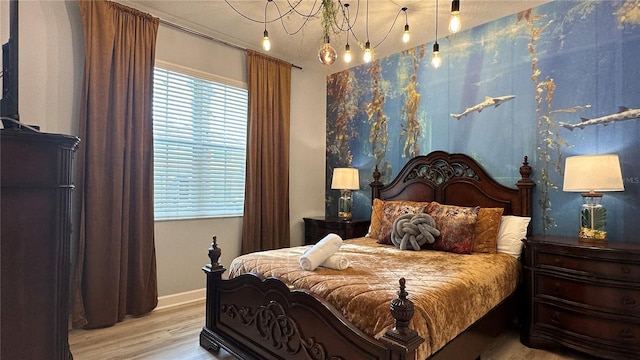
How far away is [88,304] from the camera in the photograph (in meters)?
2.76

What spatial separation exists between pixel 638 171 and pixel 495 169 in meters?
1.02

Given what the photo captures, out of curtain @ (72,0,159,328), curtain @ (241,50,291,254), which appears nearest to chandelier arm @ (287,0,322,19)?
curtain @ (241,50,291,254)

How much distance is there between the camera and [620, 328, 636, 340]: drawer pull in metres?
2.19

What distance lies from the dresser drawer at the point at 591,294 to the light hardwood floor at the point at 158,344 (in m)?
0.45

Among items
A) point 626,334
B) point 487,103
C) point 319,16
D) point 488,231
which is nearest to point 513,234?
point 488,231

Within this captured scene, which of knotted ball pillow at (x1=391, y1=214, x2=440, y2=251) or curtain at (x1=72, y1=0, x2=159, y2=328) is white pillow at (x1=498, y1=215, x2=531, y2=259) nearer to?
knotted ball pillow at (x1=391, y1=214, x2=440, y2=251)

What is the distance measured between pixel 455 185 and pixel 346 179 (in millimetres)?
1256

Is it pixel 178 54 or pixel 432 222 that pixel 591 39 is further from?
pixel 178 54

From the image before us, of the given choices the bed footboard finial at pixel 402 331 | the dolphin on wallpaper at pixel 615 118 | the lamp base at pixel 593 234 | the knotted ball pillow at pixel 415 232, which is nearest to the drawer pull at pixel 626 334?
the lamp base at pixel 593 234

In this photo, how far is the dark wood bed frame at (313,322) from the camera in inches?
58.1

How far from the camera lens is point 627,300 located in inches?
86.7

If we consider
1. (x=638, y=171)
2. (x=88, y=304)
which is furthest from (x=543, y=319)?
(x=88, y=304)

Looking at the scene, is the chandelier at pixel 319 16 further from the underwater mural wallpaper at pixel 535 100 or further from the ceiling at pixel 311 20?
the underwater mural wallpaper at pixel 535 100

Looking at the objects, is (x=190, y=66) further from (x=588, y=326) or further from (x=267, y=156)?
(x=588, y=326)
